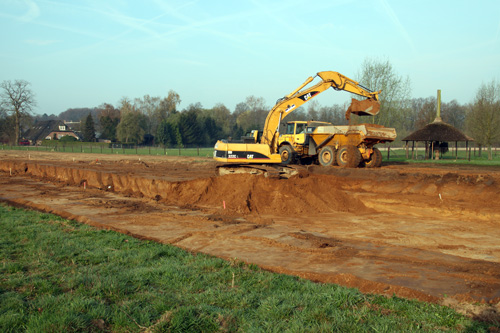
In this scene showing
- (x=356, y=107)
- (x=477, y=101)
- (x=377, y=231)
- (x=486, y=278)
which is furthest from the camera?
(x=477, y=101)

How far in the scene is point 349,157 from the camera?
63.4ft

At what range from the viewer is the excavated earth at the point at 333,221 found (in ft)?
21.1

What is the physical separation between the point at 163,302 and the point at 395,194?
1008 cm

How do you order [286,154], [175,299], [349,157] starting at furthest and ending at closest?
[286,154] < [349,157] < [175,299]

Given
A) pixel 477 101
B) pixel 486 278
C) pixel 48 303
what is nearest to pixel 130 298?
pixel 48 303

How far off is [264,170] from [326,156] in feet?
19.2

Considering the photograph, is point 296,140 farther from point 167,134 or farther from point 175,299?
point 167,134

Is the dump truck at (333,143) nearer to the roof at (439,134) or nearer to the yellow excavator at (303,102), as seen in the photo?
the yellow excavator at (303,102)

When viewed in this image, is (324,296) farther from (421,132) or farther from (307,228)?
(421,132)

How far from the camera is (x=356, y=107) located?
19.3 m

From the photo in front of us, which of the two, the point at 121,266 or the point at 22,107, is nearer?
the point at 121,266

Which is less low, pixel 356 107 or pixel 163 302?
pixel 356 107

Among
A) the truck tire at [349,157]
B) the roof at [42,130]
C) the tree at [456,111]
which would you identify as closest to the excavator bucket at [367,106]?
the truck tire at [349,157]

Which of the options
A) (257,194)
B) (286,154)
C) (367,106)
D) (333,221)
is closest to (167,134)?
(286,154)
